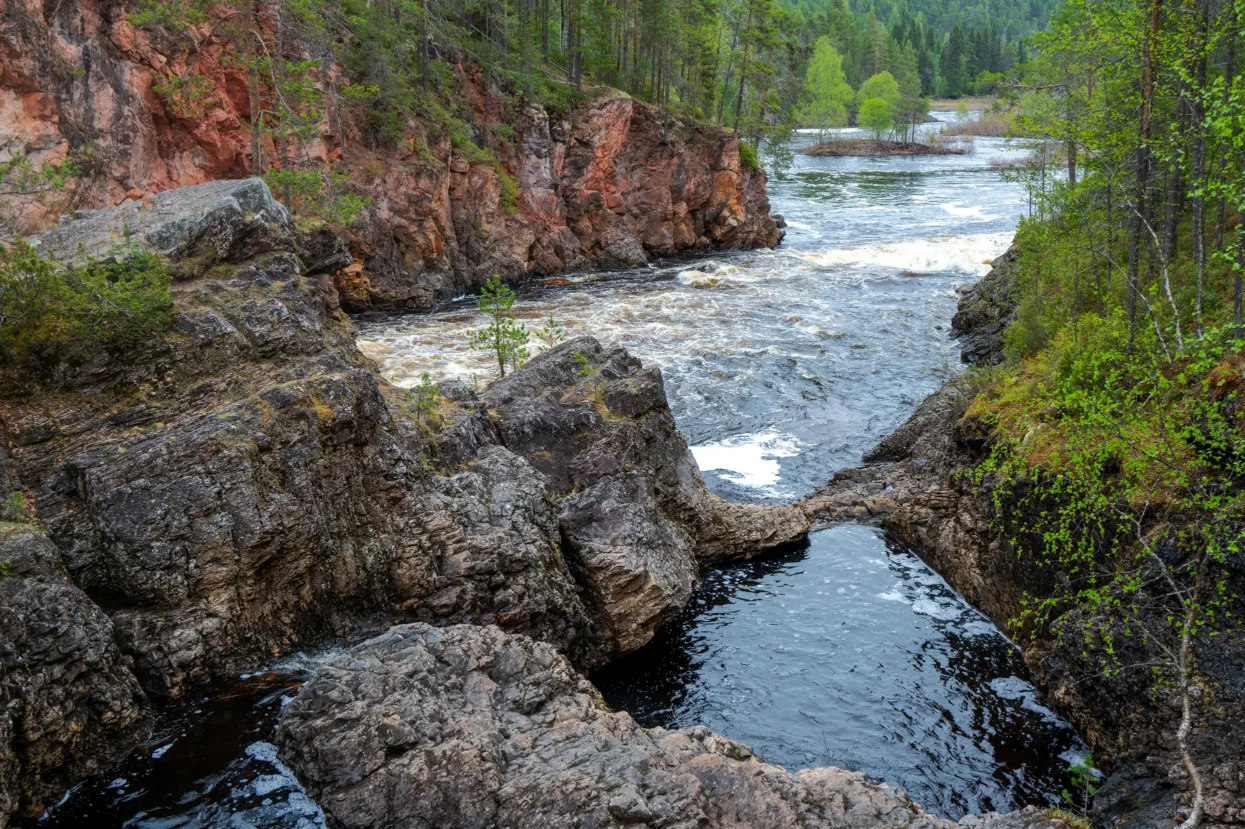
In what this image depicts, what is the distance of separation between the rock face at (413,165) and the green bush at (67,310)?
459 cm

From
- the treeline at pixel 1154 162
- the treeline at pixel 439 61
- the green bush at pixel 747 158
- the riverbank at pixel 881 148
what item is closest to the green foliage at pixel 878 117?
the riverbank at pixel 881 148

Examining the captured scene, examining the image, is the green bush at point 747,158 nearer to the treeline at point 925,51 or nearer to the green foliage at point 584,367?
the green foliage at point 584,367

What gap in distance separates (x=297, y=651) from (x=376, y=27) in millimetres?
32860

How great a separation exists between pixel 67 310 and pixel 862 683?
39.2 feet

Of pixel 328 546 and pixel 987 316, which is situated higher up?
pixel 328 546

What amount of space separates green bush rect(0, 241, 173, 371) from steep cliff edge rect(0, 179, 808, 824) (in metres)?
0.23

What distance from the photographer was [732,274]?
141 feet

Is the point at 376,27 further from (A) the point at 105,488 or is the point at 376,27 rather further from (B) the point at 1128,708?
(B) the point at 1128,708

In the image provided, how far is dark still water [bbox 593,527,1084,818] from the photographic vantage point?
1095 cm

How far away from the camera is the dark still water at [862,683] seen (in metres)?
11.0

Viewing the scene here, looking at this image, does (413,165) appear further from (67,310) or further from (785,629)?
(785,629)

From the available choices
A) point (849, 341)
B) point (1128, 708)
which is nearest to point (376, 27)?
point (849, 341)

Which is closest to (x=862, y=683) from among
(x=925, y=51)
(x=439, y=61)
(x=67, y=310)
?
(x=67, y=310)

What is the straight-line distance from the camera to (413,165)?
35969mm
